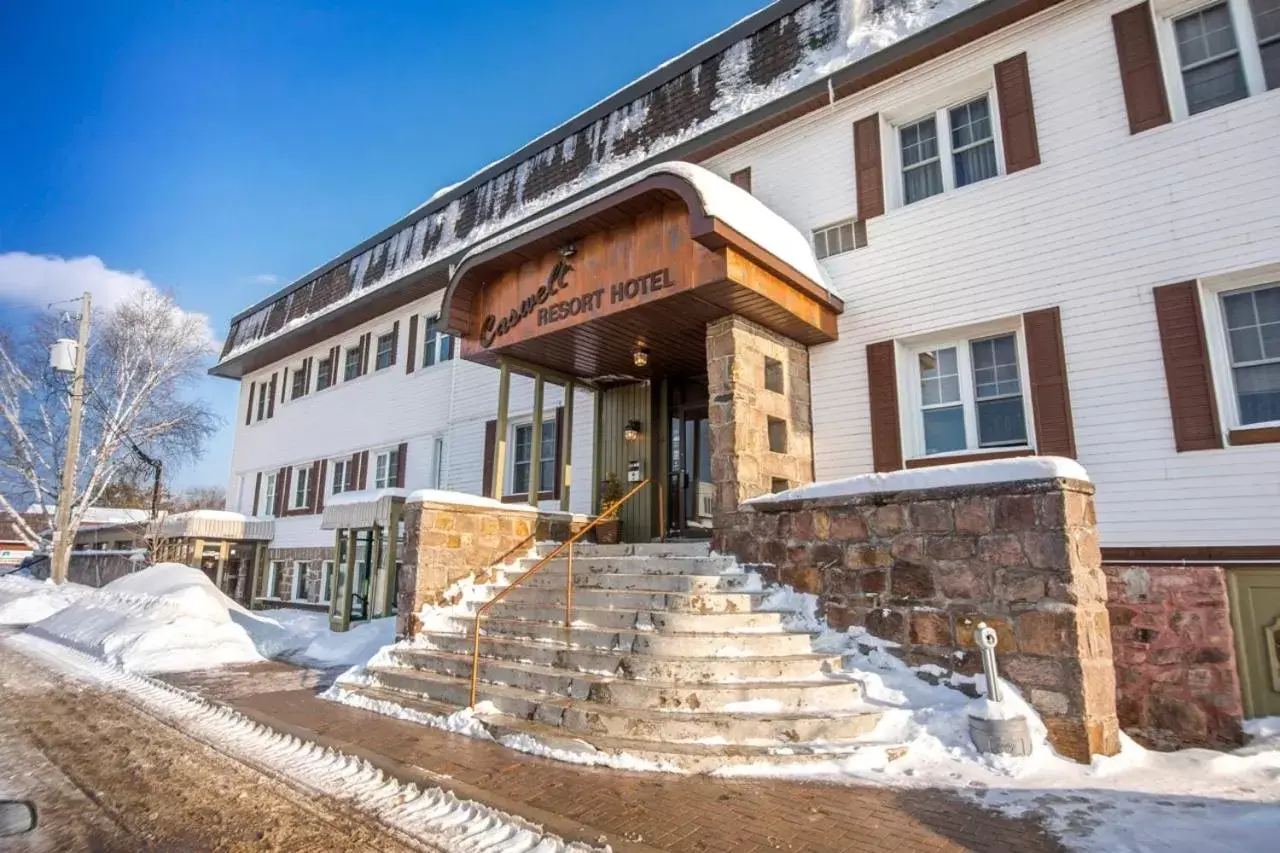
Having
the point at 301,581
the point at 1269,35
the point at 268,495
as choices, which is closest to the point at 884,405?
the point at 1269,35

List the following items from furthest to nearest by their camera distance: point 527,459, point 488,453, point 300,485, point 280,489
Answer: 1. point 280,489
2. point 300,485
3. point 488,453
4. point 527,459

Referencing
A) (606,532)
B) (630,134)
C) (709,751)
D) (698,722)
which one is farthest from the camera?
(630,134)

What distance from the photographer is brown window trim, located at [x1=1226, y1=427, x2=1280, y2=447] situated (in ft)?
19.4

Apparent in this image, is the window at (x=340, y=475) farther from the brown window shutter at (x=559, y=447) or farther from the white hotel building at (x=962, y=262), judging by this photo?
the brown window shutter at (x=559, y=447)

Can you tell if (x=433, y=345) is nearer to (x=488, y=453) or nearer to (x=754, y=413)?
(x=488, y=453)

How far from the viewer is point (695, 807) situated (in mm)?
3834

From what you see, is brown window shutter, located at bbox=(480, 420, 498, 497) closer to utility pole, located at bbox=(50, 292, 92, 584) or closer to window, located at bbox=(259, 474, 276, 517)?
window, located at bbox=(259, 474, 276, 517)

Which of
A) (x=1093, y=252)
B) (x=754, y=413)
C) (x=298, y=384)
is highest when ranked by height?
(x=298, y=384)

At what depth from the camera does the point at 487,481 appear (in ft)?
43.1

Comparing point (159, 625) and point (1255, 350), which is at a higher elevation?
point (1255, 350)

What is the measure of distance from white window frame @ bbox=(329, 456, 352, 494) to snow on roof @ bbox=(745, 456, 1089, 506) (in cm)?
1348

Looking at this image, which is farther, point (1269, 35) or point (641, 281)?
point (641, 281)

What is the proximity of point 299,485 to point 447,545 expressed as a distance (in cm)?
1264

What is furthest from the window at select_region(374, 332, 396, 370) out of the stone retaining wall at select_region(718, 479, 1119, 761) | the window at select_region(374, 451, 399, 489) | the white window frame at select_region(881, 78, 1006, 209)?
the stone retaining wall at select_region(718, 479, 1119, 761)
